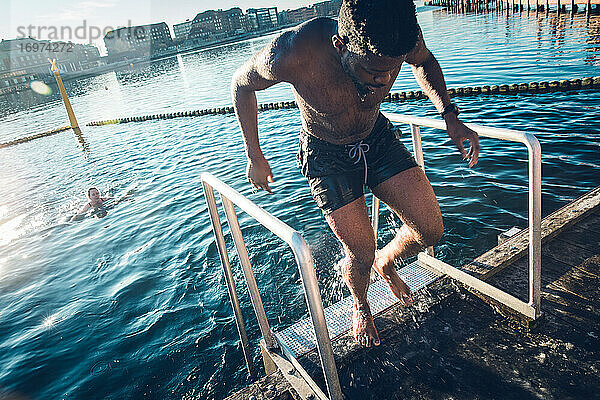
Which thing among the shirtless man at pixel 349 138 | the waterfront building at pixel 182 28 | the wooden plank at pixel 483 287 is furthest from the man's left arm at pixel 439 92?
the waterfront building at pixel 182 28

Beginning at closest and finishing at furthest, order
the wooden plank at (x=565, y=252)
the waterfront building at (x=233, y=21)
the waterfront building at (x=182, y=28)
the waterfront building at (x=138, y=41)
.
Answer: the wooden plank at (x=565, y=252)
the waterfront building at (x=138, y=41)
the waterfront building at (x=233, y=21)
the waterfront building at (x=182, y=28)

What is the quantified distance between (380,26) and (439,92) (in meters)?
1.09

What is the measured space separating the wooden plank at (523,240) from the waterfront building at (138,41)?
16031 cm

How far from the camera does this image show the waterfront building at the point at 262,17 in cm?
→ 16550

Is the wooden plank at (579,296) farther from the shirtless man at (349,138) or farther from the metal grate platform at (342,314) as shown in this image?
the shirtless man at (349,138)

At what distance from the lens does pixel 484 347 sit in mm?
2418

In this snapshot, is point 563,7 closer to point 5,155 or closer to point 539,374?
point 539,374

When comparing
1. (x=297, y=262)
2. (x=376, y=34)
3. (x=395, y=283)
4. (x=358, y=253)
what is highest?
(x=376, y=34)

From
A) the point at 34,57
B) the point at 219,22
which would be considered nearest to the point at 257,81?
the point at 219,22

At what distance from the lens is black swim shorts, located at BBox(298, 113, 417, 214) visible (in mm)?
2471

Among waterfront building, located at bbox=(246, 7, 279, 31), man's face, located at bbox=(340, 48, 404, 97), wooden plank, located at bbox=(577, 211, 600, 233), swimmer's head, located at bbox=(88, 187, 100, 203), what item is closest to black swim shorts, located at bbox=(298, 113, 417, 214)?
man's face, located at bbox=(340, 48, 404, 97)

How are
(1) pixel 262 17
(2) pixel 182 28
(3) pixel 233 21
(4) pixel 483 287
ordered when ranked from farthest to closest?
(2) pixel 182 28, (1) pixel 262 17, (3) pixel 233 21, (4) pixel 483 287

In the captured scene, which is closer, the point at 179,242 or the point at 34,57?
the point at 179,242

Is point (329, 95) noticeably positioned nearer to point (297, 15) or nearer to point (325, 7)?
point (325, 7)
